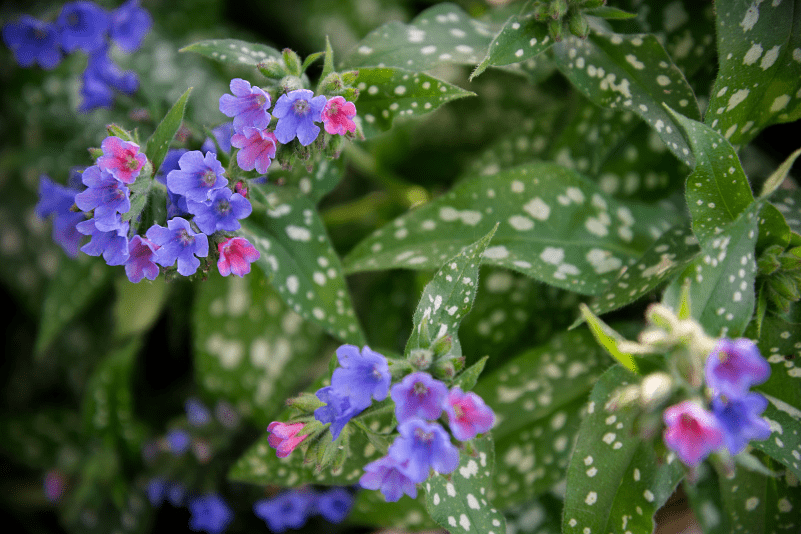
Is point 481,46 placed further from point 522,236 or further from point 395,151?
point 395,151

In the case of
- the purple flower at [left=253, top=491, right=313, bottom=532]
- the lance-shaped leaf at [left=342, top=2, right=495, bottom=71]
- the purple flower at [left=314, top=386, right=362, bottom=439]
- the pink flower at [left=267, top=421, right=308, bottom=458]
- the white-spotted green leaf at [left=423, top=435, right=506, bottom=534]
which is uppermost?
the lance-shaped leaf at [left=342, top=2, right=495, bottom=71]

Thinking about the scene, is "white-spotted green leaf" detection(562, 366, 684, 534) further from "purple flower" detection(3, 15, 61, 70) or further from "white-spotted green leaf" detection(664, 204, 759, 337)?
"purple flower" detection(3, 15, 61, 70)

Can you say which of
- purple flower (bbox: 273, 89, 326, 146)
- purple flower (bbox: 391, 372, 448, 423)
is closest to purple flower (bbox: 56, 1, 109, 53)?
purple flower (bbox: 273, 89, 326, 146)

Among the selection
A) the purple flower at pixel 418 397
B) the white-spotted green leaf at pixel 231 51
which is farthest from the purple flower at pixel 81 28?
the purple flower at pixel 418 397

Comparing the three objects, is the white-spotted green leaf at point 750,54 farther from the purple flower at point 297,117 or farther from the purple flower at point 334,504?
the purple flower at point 334,504

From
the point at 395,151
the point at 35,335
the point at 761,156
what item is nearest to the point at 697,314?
the point at 761,156

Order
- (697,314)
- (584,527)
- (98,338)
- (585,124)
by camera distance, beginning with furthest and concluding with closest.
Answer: (98,338) → (585,124) → (584,527) → (697,314)
